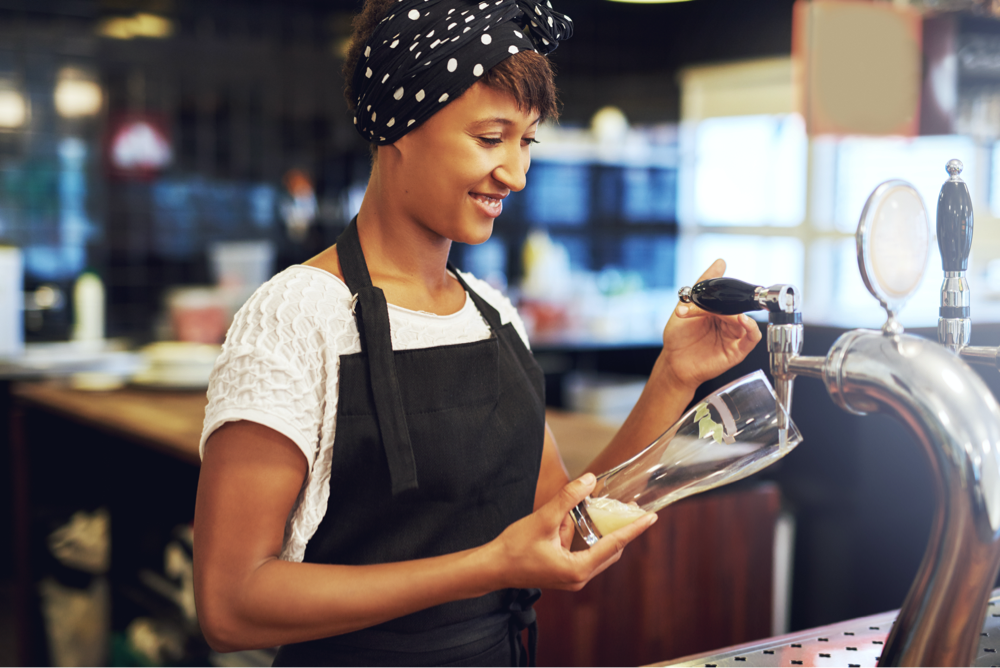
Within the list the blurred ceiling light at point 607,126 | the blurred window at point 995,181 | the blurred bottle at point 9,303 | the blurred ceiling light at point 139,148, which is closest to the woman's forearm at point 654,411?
the blurred bottle at point 9,303

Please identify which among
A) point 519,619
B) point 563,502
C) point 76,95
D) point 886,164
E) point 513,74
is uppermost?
point 76,95

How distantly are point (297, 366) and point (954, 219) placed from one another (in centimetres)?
73

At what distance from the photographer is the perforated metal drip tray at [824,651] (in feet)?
3.30

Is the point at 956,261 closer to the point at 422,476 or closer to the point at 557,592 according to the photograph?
the point at 422,476

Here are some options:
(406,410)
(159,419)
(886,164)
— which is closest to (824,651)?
(406,410)

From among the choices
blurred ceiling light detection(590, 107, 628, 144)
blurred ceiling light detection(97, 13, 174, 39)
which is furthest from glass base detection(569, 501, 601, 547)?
blurred ceiling light detection(590, 107, 628, 144)

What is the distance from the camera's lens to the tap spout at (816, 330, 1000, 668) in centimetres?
70

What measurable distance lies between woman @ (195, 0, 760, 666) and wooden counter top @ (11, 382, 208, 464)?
1071 mm

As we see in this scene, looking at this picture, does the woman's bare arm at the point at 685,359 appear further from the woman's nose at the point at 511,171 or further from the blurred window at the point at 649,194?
the blurred window at the point at 649,194

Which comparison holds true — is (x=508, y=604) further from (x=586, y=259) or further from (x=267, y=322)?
(x=586, y=259)

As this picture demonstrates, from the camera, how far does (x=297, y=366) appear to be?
99 centimetres

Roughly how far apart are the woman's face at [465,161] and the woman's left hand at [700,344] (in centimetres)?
30

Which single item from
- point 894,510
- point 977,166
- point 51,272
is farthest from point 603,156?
point 894,510

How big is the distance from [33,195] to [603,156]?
3530 millimetres
